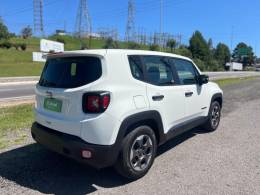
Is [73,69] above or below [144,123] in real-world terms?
above

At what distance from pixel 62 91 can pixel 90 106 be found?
0.52m

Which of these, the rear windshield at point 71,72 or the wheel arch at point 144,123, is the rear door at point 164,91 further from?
the rear windshield at point 71,72

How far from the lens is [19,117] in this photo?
757 cm

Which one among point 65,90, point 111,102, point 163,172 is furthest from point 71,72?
point 163,172

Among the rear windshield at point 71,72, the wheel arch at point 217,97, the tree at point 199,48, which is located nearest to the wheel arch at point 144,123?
the rear windshield at point 71,72

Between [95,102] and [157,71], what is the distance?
1370mm

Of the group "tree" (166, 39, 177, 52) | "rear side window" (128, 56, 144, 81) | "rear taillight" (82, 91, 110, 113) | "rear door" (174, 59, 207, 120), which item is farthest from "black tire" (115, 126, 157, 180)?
"tree" (166, 39, 177, 52)

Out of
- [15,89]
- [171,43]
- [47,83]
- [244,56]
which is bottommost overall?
[15,89]

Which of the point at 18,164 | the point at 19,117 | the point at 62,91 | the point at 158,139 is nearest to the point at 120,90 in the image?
the point at 62,91

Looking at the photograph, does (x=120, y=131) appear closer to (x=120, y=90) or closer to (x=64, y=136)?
(x=120, y=90)

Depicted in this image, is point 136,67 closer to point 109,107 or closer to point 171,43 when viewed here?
point 109,107

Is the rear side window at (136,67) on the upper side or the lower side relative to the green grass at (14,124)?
upper

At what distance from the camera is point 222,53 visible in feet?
330

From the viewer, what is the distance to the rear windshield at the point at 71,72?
3537 millimetres
